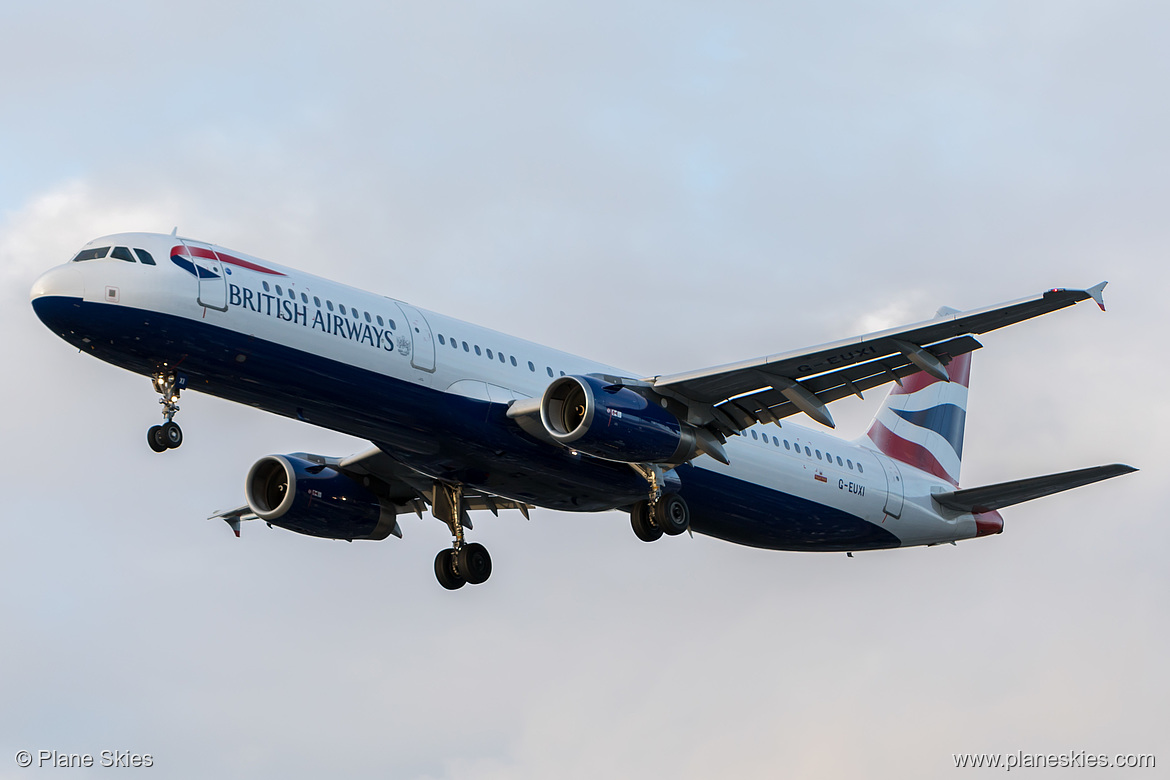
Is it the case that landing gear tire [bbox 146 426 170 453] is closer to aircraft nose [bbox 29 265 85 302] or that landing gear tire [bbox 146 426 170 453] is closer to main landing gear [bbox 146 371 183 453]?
main landing gear [bbox 146 371 183 453]

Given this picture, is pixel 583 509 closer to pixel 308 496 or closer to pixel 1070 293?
pixel 308 496

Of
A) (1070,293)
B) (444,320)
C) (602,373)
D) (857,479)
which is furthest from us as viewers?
(857,479)

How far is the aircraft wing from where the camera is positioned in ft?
92.8

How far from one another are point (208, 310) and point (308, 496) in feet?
30.7

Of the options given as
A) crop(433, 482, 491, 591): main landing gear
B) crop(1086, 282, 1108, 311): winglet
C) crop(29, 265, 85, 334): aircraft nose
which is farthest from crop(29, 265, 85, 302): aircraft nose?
crop(1086, 282, 1108, 311): winglet

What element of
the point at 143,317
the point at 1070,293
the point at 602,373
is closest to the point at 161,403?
the point at 143,317

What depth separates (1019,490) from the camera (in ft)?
118

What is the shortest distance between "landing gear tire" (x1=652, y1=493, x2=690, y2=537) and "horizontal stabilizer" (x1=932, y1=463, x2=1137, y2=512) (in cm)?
882

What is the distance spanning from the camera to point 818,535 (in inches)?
1478

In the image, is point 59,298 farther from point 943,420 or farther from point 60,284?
point 943,420

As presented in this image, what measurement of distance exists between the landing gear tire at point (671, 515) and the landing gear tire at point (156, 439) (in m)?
11.1

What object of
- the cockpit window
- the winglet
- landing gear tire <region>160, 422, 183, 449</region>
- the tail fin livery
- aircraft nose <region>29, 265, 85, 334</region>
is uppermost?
the tail fin livery

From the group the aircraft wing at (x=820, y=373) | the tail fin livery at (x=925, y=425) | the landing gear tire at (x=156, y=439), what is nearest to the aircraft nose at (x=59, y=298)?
the landing gear tire at (x=156, y=439)

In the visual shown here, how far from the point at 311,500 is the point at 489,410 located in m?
7.52
